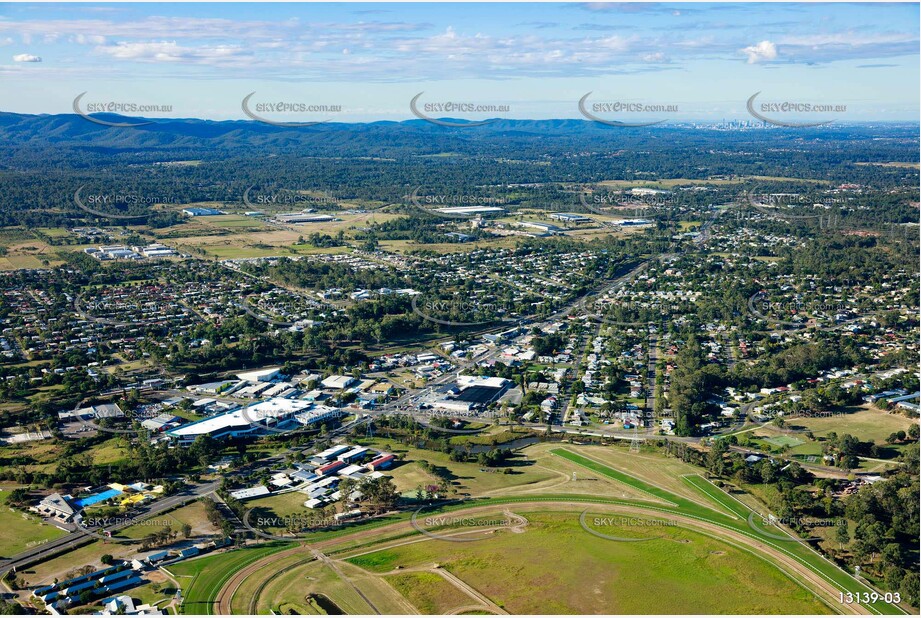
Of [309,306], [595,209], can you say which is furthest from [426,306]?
[595,209]

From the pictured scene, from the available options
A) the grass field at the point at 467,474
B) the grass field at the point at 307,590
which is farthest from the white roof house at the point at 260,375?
the grass field at the point at 307,590

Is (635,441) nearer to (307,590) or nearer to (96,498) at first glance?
(307,590)

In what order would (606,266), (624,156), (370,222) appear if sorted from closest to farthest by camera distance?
(606,266), (370,222), (624,156)

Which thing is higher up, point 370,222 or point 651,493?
point 370,222

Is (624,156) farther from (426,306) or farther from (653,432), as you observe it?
(653,432)

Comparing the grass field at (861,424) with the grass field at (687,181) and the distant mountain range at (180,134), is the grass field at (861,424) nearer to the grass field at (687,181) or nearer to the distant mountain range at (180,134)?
the grass field at (687,181)

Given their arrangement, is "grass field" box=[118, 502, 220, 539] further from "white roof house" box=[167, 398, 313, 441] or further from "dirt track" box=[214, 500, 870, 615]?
"white roof house" box=[167, 398, 313, 441]
